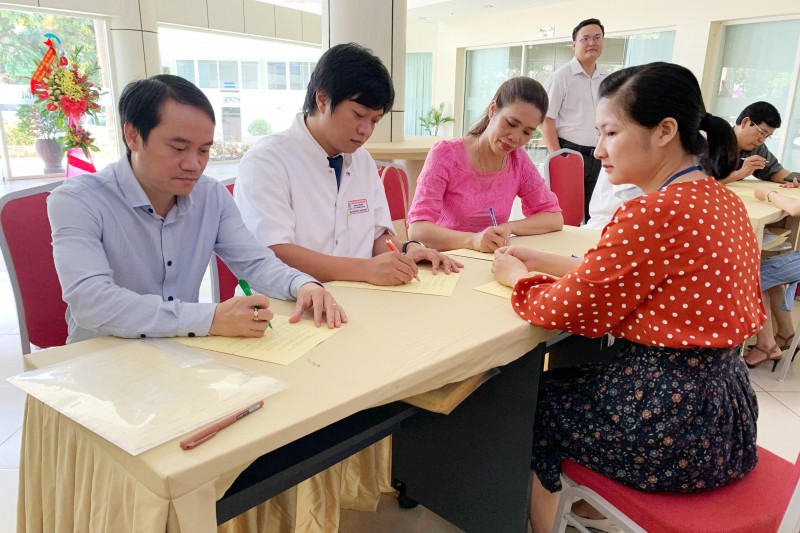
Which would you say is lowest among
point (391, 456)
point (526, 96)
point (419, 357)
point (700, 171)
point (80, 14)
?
point (391, 456)

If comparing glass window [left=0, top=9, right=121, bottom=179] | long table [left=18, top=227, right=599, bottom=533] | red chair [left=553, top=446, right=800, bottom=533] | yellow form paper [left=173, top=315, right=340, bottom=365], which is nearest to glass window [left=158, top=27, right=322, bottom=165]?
glass window [left=0, top=9, right=121, bottom=179]

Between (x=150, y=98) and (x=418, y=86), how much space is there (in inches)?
440

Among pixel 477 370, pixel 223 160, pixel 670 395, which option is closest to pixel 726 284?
pixel 670 395

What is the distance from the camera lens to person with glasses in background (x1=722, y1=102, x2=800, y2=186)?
10.6 feet

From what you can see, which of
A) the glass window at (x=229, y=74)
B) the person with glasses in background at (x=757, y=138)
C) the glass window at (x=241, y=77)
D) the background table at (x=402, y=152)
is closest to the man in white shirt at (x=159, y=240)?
the background table at (x=402, y=152)

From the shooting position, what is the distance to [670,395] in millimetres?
1052

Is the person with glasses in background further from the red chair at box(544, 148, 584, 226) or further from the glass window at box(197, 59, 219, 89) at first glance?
the glass window at box(197, 59, 219, 89)

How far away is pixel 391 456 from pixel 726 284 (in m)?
1.06

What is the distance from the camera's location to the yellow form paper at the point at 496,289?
4.25ft

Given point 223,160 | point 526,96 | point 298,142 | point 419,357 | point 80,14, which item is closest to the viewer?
point 419,357

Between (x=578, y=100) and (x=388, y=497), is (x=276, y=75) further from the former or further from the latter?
(x=388, y=497)

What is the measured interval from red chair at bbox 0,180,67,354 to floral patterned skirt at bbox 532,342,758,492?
4.01 ft

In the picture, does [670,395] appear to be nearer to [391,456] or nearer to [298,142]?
[391,456]

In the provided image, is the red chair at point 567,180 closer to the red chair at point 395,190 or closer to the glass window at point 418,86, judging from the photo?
the red chair at point 395,190
